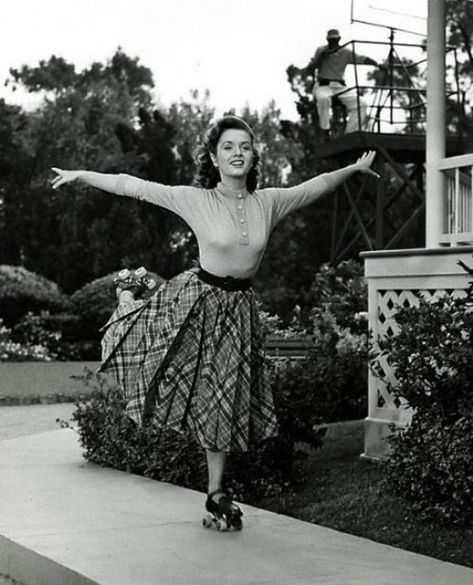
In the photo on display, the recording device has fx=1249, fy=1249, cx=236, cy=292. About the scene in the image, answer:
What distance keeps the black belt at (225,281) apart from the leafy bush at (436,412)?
107cm

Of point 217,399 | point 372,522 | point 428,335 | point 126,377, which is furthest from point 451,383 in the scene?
point 126,377

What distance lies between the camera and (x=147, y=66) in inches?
2325

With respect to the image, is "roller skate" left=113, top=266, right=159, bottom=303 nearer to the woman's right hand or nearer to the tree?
the woman's right hand

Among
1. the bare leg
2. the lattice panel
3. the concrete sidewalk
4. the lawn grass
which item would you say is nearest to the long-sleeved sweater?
the bare leg

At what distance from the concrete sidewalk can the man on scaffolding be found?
1284 cm

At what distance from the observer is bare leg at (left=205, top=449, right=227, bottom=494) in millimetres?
6094

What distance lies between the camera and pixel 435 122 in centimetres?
909

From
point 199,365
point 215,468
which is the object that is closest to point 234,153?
point 199,365

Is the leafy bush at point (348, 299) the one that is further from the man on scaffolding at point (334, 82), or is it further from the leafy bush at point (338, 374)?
the man on scaffolding at point (334, 82)

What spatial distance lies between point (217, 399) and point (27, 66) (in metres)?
51.5

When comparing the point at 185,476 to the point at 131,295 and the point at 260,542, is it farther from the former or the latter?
the point at 260,542

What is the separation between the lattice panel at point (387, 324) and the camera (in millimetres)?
8523

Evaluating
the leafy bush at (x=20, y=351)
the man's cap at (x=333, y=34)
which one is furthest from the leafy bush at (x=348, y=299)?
the leafy bush at (x=20, y=351)

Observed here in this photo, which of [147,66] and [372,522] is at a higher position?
[147,66]
